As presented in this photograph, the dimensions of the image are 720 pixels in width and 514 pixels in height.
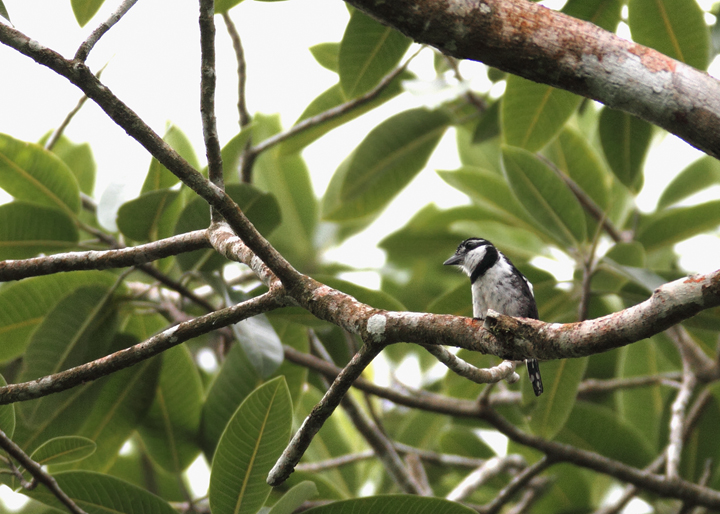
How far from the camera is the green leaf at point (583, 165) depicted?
12.5ft

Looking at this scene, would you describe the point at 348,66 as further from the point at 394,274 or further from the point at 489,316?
the point at 394,274

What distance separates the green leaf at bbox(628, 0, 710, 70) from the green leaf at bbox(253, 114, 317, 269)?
9.39 feet

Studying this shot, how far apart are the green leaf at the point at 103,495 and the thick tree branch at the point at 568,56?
1776 millimetres

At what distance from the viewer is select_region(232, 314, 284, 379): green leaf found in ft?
7.99

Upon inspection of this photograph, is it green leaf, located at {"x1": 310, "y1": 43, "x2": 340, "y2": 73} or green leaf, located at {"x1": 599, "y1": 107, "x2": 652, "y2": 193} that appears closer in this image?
green leaf, located at {"x1": 599, "y1": 107, "x2": 652, "y2": 193}

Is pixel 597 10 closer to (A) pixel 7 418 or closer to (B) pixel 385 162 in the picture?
(B) pixel 385 162

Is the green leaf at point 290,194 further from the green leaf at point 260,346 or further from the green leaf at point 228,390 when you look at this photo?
the green leaf at point 260,346

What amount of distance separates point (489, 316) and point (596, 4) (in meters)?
1.81

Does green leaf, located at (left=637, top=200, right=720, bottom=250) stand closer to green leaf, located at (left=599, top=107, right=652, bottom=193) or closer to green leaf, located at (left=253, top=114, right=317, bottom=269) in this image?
green leaf, located at (left=599, top=107, right=652, bottom=193)

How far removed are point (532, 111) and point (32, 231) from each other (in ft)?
7.36

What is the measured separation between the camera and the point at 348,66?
9.65ft

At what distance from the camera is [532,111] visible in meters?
3.04

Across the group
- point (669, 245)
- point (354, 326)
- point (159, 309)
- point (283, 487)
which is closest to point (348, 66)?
point (159, 309)

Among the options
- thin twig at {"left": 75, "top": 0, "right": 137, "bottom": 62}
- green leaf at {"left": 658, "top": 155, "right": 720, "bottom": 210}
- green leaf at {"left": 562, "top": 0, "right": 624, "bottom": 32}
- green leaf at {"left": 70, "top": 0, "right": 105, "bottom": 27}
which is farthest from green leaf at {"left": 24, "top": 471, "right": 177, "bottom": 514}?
green leaf at {"left": 658, "top": 155, "right": 720, "bottom": 210}
